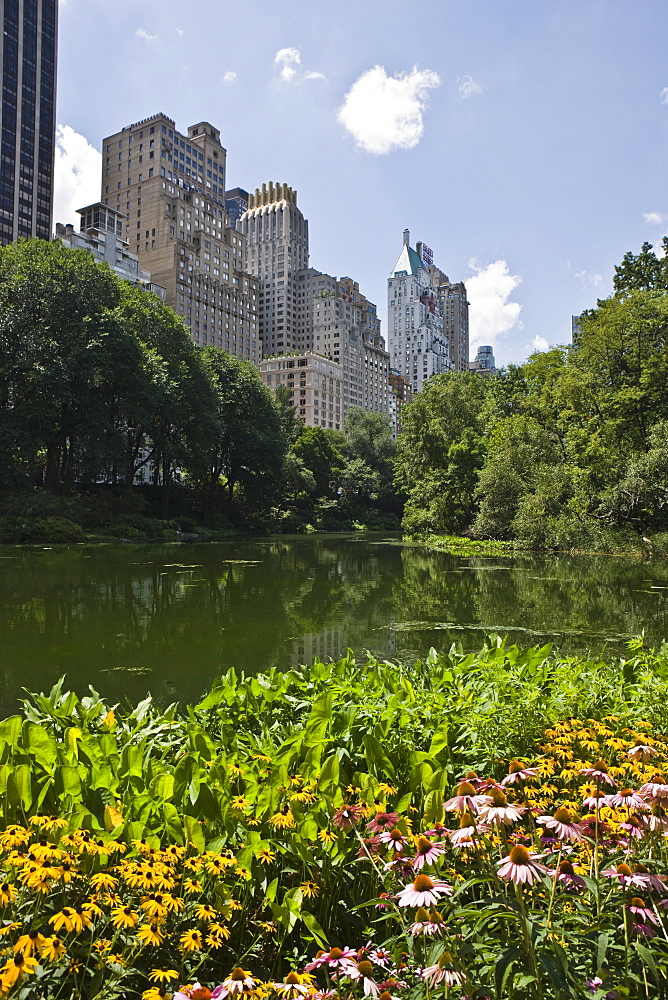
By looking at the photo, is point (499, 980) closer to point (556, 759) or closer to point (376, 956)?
point (376, 956)

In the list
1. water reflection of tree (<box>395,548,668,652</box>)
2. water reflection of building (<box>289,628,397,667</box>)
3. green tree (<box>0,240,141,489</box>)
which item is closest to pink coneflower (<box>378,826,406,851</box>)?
water reflection of building (<box>289,628,397,667</box>)

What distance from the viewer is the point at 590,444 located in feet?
79.0

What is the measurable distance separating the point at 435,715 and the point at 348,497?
180ft

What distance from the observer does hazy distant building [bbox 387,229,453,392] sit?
5871 inches

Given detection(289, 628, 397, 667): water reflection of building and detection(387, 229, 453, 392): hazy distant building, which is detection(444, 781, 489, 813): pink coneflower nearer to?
detection(289, 628, 397, 667): water reflection of building

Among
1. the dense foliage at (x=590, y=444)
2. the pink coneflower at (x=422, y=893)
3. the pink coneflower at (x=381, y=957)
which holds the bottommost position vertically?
the pink coneflower at (x=381, y=957)

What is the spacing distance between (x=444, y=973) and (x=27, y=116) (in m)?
103

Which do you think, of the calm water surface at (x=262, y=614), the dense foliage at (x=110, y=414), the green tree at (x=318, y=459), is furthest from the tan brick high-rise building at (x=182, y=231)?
the calm water surface at (x=262, y=614)

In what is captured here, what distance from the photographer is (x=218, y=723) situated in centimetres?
347

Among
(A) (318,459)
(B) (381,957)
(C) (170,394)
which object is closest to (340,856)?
(B) (381,957)

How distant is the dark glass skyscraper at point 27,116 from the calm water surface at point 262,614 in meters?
78.1

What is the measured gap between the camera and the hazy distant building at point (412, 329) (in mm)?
149125

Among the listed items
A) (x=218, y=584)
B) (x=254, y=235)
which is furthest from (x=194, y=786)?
(x=254, y=235)

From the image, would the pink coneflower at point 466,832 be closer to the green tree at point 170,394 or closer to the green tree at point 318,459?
the green tree at point 170,394
